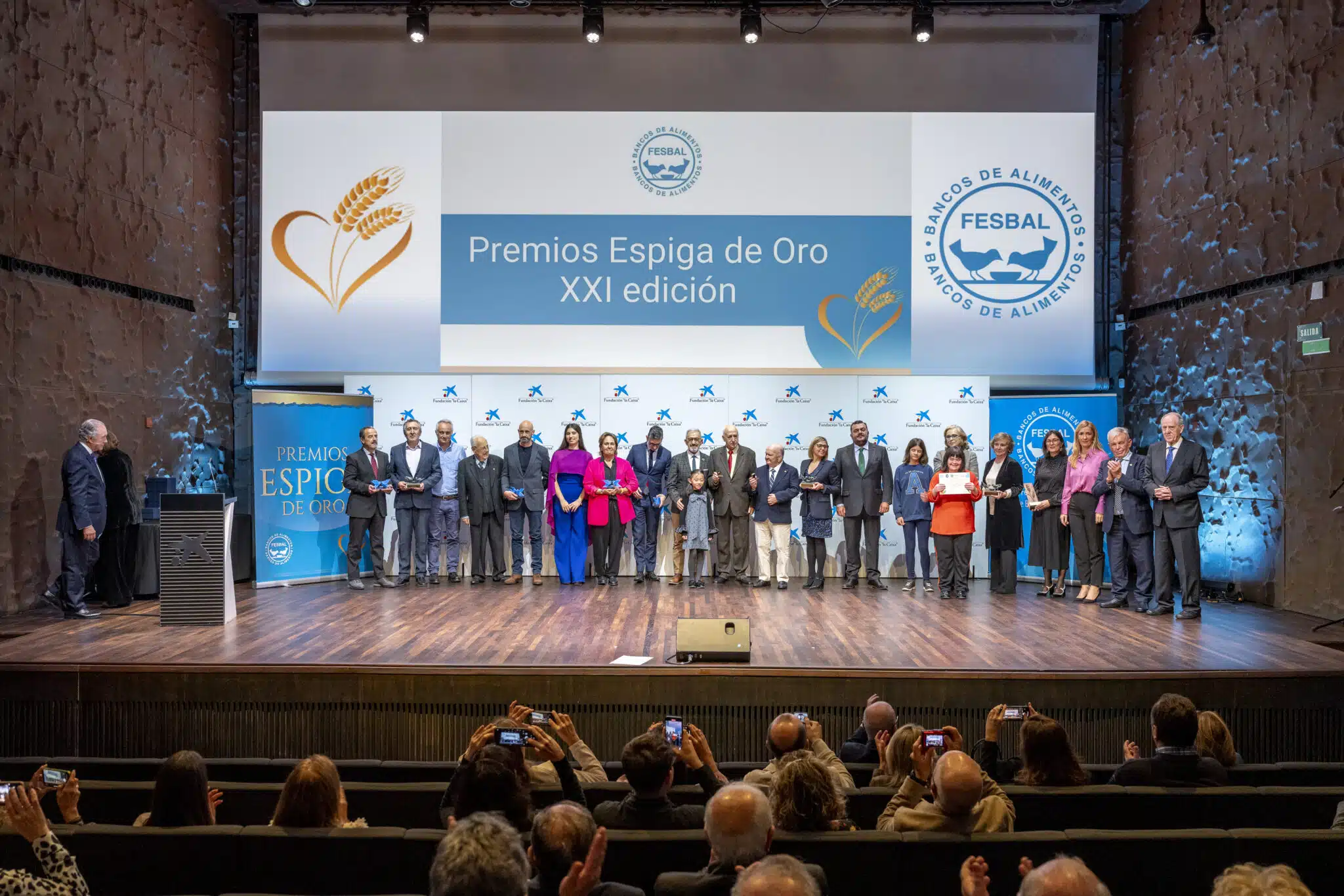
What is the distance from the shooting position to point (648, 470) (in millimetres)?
8867

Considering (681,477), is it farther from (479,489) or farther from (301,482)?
(301,482)

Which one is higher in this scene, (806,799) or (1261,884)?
(1261,884)

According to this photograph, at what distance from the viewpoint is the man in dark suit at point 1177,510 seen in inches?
266

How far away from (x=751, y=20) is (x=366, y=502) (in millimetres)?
5812

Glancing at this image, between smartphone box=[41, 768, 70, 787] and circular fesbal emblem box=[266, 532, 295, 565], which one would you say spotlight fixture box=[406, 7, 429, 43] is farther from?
smartphone box=[41, 768, 70, 787]

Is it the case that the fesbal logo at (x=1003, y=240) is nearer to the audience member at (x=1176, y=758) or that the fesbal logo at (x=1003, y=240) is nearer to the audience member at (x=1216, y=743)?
the audience member at (x=1216, y=743)

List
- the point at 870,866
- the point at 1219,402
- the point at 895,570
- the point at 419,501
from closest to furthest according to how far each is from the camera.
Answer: the point at 870,866 → the point at 1219,402 → the point at 419,501 → the point at 895,570

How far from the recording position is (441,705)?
5.04m

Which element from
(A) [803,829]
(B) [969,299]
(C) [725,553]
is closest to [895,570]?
(C) [725,553]

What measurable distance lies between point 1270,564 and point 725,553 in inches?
178

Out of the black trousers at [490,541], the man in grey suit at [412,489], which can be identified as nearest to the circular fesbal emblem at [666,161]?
the man in grey suit at [412,489]

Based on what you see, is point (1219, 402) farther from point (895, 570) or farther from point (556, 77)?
point (556, 77)

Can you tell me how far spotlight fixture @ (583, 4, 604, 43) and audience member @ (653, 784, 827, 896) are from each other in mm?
8356

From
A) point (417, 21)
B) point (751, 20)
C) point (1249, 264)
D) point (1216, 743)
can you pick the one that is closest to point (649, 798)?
point (1216, 743)
